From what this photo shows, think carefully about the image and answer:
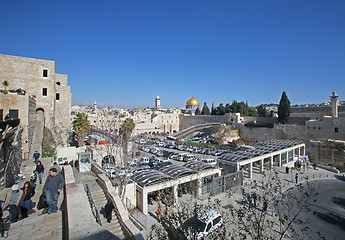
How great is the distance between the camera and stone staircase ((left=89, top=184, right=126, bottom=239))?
6.47 metres

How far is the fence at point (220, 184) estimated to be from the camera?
38.2ft

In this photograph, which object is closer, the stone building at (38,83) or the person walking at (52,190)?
the person walking at (52,190)

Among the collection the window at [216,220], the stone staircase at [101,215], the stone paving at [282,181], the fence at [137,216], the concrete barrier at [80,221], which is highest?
the concrete barrier at [80,221]

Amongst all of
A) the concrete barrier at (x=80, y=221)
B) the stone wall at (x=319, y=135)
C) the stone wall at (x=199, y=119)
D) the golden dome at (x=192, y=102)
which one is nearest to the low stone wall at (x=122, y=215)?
the concrete barrier at (x=80, y=221)

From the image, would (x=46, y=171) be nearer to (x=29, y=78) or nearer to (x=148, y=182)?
(x=148, y=182)

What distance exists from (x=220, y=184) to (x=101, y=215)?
7763mm

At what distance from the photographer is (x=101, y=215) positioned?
23.3 ft

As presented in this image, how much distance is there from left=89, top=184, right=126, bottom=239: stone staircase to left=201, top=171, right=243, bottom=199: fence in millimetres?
5866

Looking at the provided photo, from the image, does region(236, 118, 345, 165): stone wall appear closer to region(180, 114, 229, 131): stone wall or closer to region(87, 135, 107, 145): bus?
region(180, 114, 229, 131): stone wall

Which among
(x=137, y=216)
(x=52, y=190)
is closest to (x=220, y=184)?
(x=137, y=216)

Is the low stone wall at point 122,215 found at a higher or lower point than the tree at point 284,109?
lower

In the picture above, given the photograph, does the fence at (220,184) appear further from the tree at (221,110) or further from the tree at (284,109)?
the tree at (221,110)

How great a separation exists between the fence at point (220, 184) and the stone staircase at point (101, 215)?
587 centimetres

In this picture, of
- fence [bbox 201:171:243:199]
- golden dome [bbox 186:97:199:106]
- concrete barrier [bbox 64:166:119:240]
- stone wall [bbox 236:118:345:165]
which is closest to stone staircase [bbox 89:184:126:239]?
concrete barrier [bbox 64:166:119:240]
